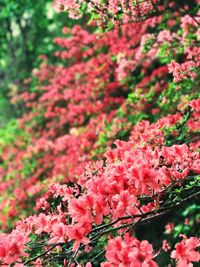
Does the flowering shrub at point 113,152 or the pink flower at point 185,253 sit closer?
the pink flower at point 185,253

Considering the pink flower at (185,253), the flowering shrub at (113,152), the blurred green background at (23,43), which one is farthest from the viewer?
the blurred green background at (23,43)

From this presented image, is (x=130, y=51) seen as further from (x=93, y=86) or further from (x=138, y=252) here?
(x=138, y=252)

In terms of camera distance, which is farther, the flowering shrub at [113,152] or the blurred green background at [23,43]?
the blurred green background at [23,43]

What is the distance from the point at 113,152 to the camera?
3002 mm

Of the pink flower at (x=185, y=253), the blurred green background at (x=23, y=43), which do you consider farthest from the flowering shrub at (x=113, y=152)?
the blurred green background at (x=23, y=43)

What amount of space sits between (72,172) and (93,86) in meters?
2.45

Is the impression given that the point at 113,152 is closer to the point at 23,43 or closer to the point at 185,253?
the point at 185,253

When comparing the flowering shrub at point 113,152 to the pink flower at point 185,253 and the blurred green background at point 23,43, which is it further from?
the blurred green background at point 23,43

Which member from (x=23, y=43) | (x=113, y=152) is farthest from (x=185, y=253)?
(x=23, y=43)

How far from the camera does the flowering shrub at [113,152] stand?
7.61 feet

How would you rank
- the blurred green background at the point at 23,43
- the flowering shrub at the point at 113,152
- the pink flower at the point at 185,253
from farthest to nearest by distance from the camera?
the blurred green background at the point at 23,43
the flowering shrub at the point at 113,152
the pink flower at the point at 185,253

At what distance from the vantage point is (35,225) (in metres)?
2.90

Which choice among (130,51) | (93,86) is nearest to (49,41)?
(93,86)

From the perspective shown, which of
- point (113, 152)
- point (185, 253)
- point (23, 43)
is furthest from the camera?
point (23, 43)
